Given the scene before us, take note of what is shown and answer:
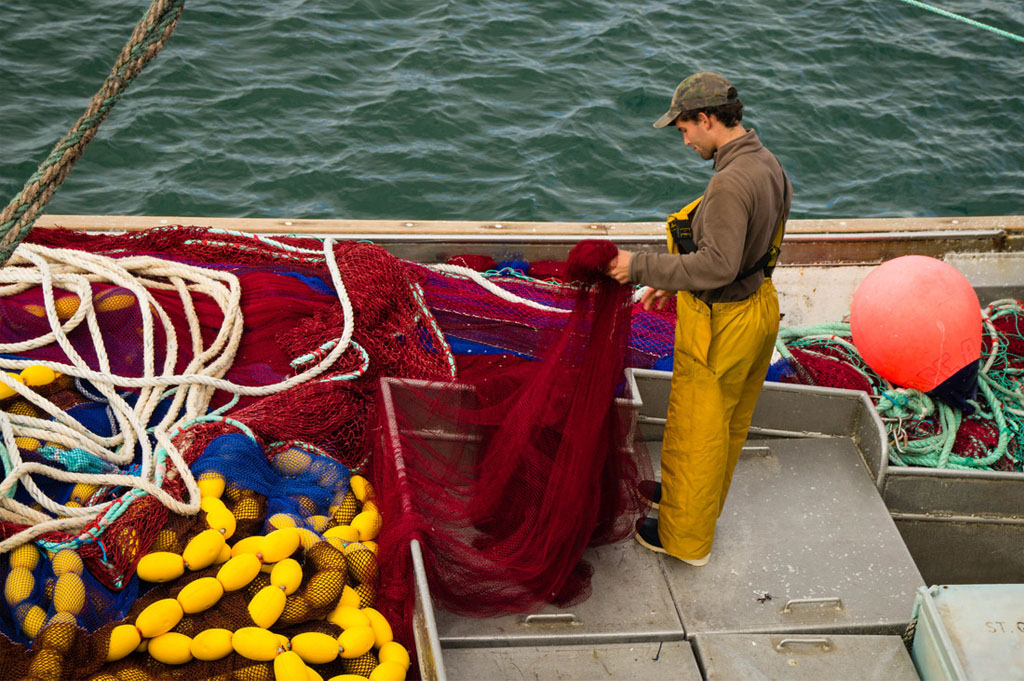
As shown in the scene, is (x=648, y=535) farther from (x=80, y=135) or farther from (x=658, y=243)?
(x=80, y=135)

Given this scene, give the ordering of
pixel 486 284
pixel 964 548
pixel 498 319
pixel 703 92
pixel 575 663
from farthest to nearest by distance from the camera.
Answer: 1. pixel 486 284
2. pixel 498 319
3. pixel 964 548
4. pixel 575 663
5. pixel 703 92

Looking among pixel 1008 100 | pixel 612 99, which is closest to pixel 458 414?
pixel 612 99

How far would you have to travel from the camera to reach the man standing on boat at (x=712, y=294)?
2947mm

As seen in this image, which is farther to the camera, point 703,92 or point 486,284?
point 486,284

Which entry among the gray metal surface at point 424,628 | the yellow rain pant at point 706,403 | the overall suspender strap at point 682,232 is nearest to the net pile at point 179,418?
the gray metal surface at point 424,628

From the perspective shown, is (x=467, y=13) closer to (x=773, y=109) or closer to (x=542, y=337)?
(x=773, y=109)

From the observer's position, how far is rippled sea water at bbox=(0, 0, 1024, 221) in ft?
26.6

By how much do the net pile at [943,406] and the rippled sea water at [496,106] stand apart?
3647mm

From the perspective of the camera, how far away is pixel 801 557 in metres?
3.65

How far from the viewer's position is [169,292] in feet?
13.8

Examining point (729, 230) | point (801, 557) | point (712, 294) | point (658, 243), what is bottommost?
point (801, 557)

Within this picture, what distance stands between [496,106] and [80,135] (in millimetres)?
7453

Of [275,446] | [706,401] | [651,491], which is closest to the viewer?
[706,401]

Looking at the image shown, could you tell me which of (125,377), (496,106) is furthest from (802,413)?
(496,106)
